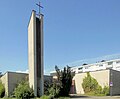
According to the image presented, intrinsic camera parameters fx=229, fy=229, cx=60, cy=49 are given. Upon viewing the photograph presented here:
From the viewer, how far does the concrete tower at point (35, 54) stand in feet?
132

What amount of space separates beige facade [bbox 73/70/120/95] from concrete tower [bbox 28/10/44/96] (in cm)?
1491

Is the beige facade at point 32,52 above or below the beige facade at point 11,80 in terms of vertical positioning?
above

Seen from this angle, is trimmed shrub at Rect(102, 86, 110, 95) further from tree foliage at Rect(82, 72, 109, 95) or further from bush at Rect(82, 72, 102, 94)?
bush at Rect(82, 72, 102, 94)

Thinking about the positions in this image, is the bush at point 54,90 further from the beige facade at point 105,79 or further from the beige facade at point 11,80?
the beige facade at point 105,79

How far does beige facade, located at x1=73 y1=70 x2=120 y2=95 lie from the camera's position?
48875mm

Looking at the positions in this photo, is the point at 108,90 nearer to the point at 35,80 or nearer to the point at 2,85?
the point at 35,80

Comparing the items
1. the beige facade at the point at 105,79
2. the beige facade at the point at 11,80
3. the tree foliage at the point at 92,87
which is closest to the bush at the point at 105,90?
the tree foliage at the point at 92,87

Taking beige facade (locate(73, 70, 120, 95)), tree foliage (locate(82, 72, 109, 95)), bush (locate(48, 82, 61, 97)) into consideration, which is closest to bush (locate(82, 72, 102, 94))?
tree foliage (locate(82, 72, 109, 95))

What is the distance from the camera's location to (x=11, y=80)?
141 ft

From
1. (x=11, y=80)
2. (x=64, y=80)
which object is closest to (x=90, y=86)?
(x=64, y=80)

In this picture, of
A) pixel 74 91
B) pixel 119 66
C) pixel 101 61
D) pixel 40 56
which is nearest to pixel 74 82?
pixel 74 91

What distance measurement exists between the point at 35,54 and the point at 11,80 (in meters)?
7.24

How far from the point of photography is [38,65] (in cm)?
4128

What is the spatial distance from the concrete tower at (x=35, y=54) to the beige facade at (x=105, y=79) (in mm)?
14910
